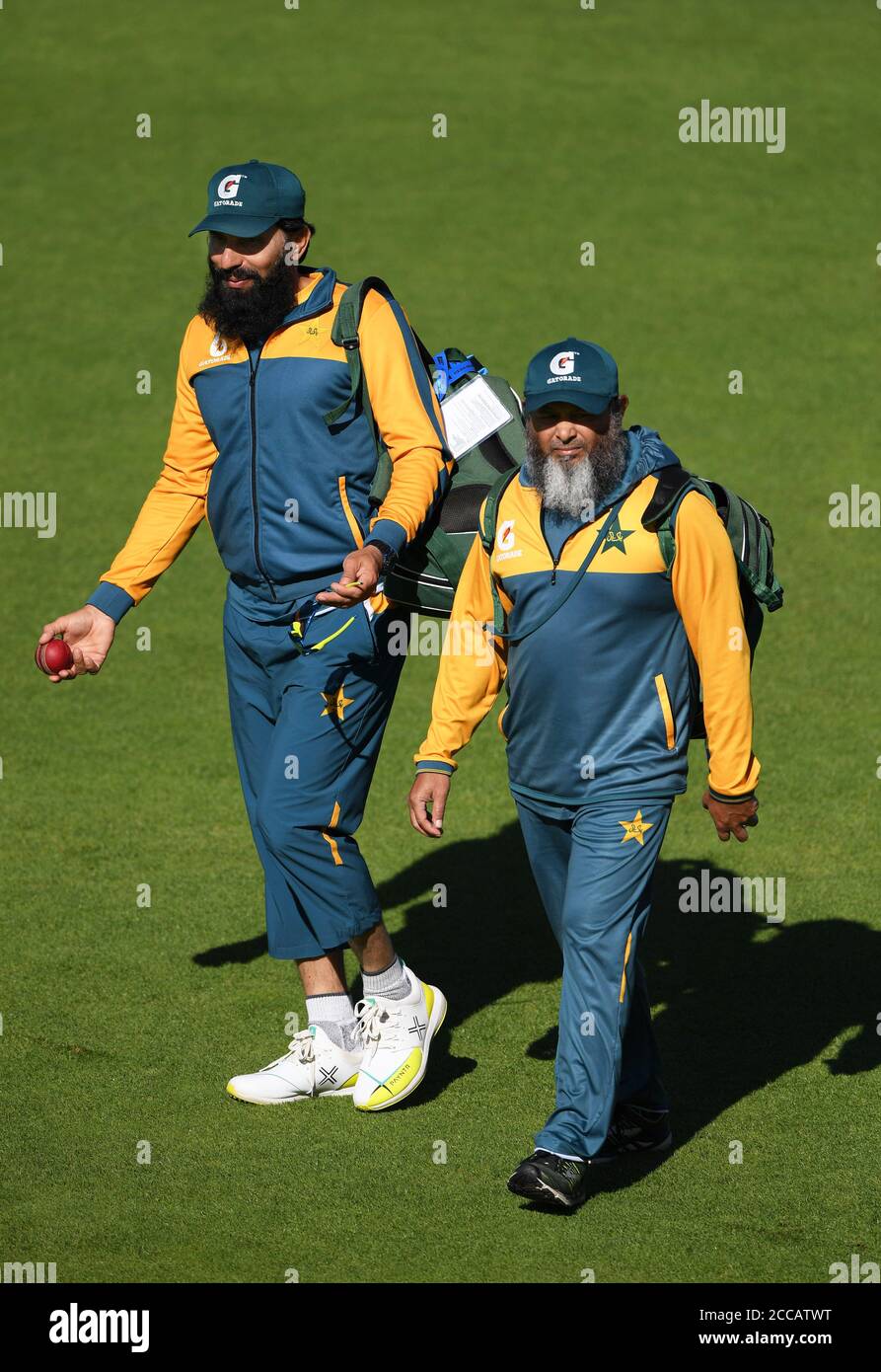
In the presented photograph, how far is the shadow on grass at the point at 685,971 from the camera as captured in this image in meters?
6.70

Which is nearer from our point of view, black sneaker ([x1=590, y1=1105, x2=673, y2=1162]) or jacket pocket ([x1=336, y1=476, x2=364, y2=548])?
black sneaker ([x1=590, y1=1105, x2=673, y2=1162])

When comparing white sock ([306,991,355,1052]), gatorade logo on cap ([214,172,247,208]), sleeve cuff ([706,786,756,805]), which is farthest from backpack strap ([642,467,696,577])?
white sock ([306,991,355,1052])

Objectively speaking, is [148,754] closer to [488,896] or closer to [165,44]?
[488,896]

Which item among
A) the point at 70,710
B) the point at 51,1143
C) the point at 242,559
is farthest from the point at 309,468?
the point at 70,710

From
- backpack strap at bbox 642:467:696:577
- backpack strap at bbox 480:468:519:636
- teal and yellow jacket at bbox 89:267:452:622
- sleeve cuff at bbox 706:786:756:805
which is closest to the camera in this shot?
backpack strap at bbox 642:467:696:577

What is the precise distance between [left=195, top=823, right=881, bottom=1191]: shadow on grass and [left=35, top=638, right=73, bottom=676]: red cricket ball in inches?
70.5

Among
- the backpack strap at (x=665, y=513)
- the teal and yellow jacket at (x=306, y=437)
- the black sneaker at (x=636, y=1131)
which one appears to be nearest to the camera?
the backpack strap at (x=665, y=513)

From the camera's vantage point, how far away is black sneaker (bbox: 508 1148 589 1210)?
5488mm

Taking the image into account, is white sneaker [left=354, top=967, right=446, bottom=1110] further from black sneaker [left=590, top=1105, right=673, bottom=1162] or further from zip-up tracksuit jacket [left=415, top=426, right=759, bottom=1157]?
zip-up tracksuit jacket [left=415, top=426, right=759, bottom=1157]

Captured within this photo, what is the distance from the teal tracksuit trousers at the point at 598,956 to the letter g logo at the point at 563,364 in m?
1.22

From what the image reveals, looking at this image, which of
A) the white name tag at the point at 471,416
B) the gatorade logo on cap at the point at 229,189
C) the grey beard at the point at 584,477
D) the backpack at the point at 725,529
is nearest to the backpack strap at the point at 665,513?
the backpack at the point at 725,529

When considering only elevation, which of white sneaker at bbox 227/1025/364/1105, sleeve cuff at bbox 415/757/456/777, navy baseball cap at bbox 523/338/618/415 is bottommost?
white sneaker at bbox 227/1025/364/1105

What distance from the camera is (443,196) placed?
712 inches

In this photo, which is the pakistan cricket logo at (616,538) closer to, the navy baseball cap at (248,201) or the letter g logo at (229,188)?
the navy baseball cap at (248,201)
